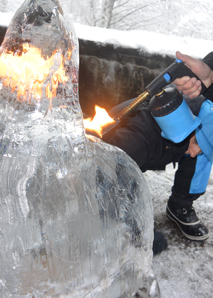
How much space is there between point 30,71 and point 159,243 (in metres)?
1.18

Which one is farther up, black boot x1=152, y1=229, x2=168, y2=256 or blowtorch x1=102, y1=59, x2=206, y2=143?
blowtorch x1=102, y1=59, x2=206, y2=143

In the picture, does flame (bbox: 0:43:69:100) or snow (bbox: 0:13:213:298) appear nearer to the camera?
flame (bbox: 0:43:69:100)

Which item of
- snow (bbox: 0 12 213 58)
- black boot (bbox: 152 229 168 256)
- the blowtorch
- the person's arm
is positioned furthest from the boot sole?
snow (bbox: 0 12 213 58)

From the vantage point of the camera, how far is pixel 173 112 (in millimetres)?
1150

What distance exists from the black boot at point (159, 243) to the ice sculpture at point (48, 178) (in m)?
0.74

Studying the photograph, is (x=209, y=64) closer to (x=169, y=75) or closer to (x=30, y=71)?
(x=169, y=75)

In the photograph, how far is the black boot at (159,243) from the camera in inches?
54.6

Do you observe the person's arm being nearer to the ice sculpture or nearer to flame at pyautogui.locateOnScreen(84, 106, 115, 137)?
flame at pyautogui.locateOnScreen(84, 106, 115, 137)

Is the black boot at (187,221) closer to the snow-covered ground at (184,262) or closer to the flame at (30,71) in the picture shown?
the snow-covered ground at (184,262)

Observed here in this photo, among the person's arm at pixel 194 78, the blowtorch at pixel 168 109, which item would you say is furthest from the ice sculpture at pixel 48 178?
the person's arm at pixel 194 78

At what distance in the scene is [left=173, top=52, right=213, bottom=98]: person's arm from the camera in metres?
1.38

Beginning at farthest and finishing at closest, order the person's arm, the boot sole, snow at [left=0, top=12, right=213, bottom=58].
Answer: snow at [left=0, top=12, right=213, bottom=58]
the boot sole
the person's arm

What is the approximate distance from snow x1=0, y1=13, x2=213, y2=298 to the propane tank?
652 millimetres

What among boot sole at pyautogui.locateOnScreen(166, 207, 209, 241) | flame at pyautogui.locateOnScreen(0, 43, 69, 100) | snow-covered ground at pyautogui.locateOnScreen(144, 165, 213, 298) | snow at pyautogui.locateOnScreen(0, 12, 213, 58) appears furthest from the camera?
snow at pyautogui.locateOnScreen(0, 12, 213, 58)
